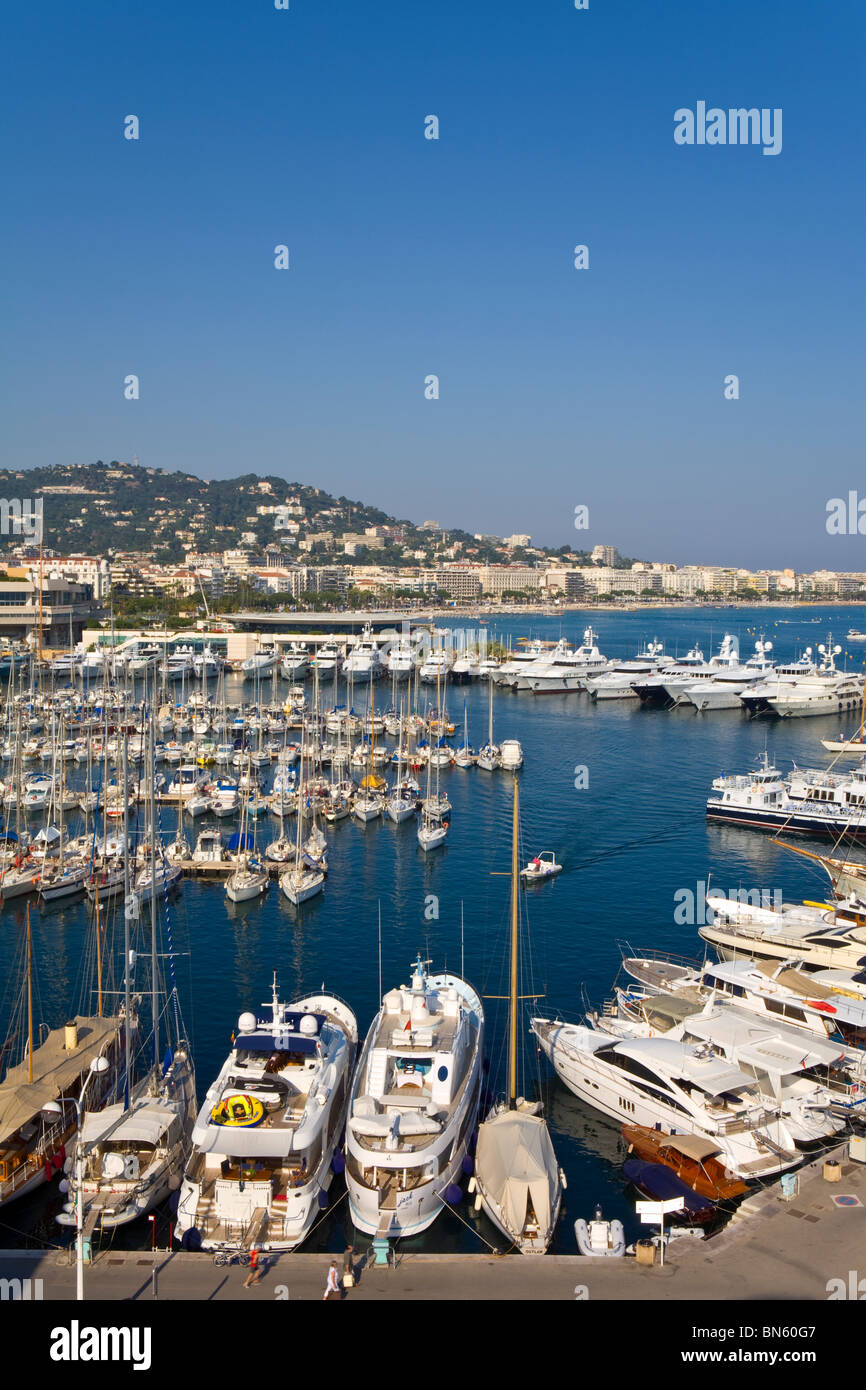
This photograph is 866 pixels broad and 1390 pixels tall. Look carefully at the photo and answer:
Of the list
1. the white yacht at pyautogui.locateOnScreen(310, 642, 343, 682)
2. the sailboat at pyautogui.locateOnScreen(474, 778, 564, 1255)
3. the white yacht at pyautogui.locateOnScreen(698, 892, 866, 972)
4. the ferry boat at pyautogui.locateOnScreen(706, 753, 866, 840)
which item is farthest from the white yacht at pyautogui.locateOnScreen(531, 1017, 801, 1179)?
the white yacht at pyautogui.locateOnScreen(310, 642, 343, 682)

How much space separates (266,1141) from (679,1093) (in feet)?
18.7

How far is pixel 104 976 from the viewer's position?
2127cm

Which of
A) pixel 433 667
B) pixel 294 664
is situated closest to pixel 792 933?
pixel 433 667

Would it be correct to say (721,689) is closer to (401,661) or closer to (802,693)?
(802,693)

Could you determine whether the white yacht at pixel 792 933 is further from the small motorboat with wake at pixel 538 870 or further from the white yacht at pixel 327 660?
the white yacht at pixel 327 660

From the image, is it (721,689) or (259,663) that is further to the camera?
(259,663)

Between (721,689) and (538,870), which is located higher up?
(721,689)

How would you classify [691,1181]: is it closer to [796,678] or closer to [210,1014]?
[210,1014]

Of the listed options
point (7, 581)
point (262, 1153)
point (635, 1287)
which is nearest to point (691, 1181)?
point (635, 1287)

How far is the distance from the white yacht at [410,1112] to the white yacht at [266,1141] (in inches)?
17.7

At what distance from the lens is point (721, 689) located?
65.0m

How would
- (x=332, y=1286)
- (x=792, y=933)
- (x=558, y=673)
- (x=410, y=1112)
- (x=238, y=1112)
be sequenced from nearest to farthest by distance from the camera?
(x=332, y=1286) < (x=238, y=1112) < (x=410, y=1112) < (x=792, y=933) < (x=558, y=673)

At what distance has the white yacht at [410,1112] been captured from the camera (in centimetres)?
1244

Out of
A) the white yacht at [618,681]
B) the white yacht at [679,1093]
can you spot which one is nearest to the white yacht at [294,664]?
the white yacht at [618,681]
